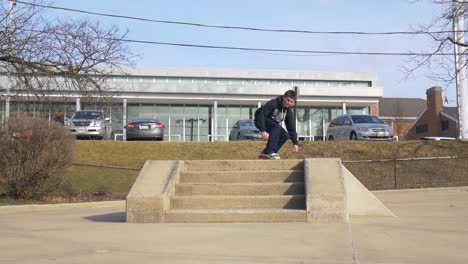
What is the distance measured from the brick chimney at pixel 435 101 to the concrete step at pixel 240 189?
175 ft

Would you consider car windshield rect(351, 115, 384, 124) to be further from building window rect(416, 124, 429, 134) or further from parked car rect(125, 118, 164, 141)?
building window rect(416, 124, 429, 134)

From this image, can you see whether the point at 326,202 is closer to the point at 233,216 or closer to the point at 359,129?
the point at 233,216

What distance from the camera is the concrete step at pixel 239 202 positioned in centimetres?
800

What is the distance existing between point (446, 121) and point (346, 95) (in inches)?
758

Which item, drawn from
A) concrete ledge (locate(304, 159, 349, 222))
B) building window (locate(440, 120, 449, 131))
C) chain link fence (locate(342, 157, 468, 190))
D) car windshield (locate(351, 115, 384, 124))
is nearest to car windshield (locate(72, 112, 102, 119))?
car windshield (locate(351, 115, 384, 124))

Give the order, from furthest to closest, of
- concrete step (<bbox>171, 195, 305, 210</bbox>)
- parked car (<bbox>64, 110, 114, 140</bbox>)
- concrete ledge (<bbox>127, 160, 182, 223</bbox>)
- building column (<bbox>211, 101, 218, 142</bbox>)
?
building column (<bbox>211, 101, 218, 142</bbox>)
parked car (<bbox>64, 110, 114, 140</bbox>)
concrete step (<bbox>171, 195, 305, 210</bbox>)
concrete ledge (<bbox>127, 160, 182, 223</bbox>)

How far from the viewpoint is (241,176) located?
352 inches

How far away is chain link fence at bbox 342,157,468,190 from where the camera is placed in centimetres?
1769

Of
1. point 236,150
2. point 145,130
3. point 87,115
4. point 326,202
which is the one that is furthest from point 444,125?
point 326,202

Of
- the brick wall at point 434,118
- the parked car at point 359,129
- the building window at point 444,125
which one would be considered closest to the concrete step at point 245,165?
the parked car at point 359,129

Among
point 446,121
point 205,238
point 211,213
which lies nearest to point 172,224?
point 211,213

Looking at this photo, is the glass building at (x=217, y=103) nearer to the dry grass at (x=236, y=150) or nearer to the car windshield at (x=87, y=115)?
the car windshield at (x=87, y=115)

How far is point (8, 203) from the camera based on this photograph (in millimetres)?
11984

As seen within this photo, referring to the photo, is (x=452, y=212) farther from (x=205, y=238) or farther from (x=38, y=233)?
(x=38, y=233)
